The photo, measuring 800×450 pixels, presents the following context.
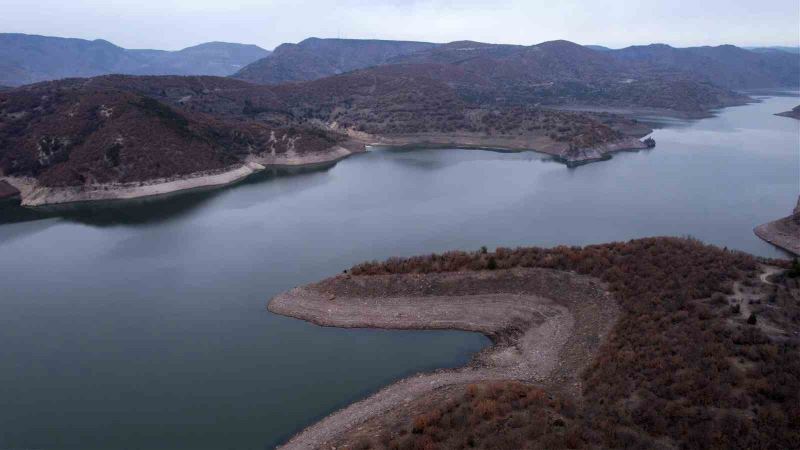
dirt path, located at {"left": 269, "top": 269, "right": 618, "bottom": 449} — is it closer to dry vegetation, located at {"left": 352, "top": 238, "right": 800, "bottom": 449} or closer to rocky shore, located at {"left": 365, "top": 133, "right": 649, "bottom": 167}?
dry vegetation, located at {"left": 352, "top": 238, "right": 800, "bottom": 449}

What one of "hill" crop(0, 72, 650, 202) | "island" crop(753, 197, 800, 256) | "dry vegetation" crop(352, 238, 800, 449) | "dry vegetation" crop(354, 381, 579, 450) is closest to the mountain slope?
"hill" crop(0, 72, 650, 202)

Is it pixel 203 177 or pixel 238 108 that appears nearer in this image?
pixel 203 177

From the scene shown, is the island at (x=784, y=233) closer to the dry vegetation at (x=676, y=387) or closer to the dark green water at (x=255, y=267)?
the dark green water at (x=255, y=267)

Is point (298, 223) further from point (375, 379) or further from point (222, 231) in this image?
point (375, 379)

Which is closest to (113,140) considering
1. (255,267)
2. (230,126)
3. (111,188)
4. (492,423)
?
(111,188)

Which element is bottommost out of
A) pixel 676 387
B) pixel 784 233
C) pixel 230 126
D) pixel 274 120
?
pixel 784 233

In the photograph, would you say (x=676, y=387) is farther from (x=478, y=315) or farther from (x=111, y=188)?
(x=111, y=188)

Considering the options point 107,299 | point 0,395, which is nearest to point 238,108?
point 107,299
